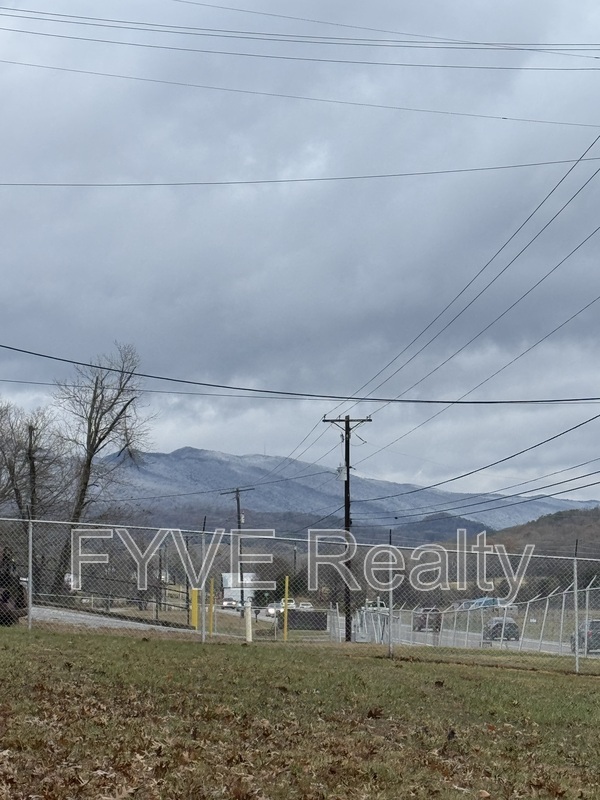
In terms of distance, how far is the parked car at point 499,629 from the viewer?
1127 inches

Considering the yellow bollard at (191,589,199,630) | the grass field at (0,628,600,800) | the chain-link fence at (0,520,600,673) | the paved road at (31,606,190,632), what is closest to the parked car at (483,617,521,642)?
the chain-link fence at (0,520,600,673)

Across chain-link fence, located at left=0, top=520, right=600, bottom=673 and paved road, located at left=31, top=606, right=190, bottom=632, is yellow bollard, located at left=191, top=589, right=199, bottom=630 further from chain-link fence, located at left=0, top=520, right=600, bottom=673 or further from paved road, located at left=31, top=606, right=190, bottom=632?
paved road, located at left=31, top=606, right=190, bottom=632

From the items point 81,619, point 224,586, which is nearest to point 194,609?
point 224,586

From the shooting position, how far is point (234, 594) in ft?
114

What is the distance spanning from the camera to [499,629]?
29375mm

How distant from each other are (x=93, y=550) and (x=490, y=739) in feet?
54.8

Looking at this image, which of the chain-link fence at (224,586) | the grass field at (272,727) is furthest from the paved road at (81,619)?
the grass field at (272,727)

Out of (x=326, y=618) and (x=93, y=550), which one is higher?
(x=93, y=550)

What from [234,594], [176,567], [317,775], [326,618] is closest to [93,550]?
[176,567]

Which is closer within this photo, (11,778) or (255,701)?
(11,778)

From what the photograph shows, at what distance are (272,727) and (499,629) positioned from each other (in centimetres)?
2154

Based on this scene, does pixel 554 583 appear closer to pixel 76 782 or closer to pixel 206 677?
pixel 206 677

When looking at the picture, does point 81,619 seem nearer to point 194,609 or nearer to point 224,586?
point 194,609

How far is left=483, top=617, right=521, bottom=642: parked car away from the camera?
1127 inches
